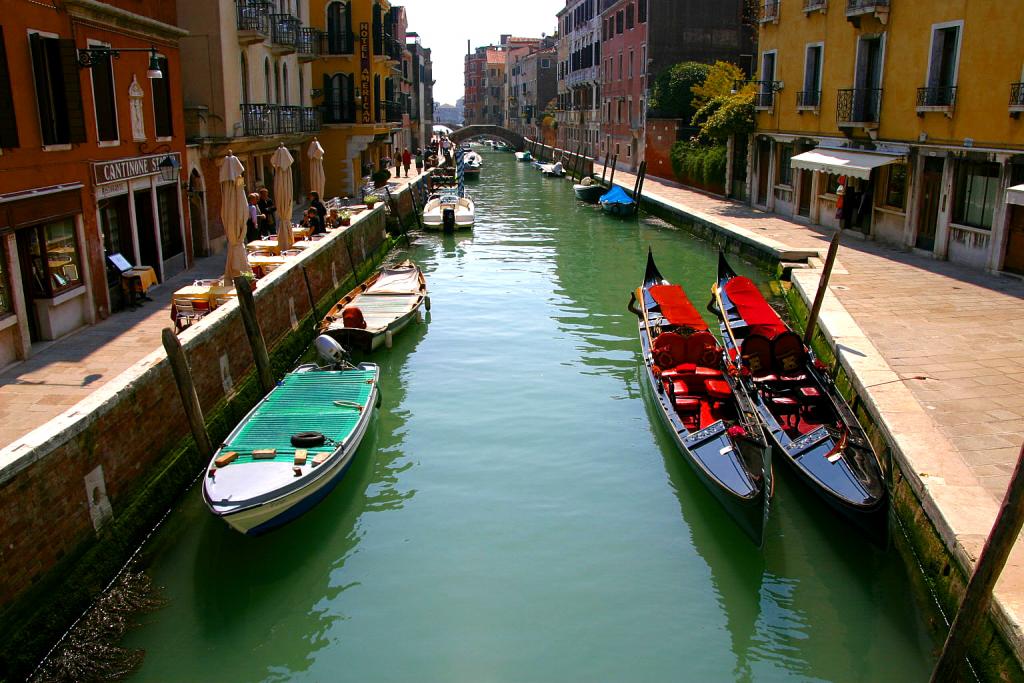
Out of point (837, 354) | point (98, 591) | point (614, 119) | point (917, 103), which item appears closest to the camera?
point (98, 591)

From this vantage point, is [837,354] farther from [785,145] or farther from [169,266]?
[785,145]

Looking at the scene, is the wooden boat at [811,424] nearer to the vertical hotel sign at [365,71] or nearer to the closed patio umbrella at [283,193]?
the closed patio umbrella at [283,193]

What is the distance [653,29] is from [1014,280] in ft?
87.7

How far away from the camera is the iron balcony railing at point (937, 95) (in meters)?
15.9

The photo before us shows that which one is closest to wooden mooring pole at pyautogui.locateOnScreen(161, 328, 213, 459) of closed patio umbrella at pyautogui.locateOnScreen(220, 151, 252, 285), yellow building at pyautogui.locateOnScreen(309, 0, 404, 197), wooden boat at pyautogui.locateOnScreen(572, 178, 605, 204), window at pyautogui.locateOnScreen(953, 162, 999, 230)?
closed patio umbrella at pyautogui.locateOnScreen(220, 151, 252, 285)

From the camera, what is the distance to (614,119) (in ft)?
151

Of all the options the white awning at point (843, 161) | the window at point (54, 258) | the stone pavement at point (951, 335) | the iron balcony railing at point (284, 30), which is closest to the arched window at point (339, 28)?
the iron balcony railing at point (284, 30)

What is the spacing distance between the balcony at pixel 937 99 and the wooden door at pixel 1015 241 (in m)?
2.52

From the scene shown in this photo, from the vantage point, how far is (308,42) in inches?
973

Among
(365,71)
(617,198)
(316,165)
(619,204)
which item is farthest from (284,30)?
(617,198)

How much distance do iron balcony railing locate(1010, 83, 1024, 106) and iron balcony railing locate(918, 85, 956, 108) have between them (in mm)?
1627

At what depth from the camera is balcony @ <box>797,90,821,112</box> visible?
21.5m

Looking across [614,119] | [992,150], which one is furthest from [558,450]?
[614,119]

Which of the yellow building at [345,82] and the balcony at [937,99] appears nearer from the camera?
the balcony at [937,99]
